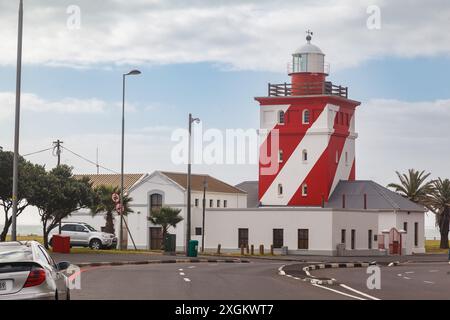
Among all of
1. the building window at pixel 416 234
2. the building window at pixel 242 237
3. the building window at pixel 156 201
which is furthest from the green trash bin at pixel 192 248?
the building window at pixel 416 234

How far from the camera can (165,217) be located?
8100cm

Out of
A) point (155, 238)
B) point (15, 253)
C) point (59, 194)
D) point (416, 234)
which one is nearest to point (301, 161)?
point (416, 234)

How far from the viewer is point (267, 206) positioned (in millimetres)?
89688

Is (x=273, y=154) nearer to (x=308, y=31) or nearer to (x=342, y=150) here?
(x=342, y=150)

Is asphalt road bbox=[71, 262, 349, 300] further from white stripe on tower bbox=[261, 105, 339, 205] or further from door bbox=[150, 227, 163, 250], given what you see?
white stripe on tower bbox=[261, 105, 339, 205]

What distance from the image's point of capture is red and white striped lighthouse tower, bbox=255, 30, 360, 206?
87.1m

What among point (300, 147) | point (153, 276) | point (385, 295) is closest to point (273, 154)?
point (300, 147)

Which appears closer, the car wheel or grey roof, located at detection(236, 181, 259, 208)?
the car wheel

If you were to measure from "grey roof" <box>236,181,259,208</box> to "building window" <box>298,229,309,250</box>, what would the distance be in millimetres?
20853

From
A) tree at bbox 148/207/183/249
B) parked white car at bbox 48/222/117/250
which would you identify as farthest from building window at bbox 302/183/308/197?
parked white car at bbox 48/222/117/250

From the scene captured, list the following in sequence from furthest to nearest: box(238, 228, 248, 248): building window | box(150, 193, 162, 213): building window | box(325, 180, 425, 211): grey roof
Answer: box(150, 193, 162, 213): building window < box(325, 180, 425, 211): grey roof < box(238, 228, 248, 248): building window
